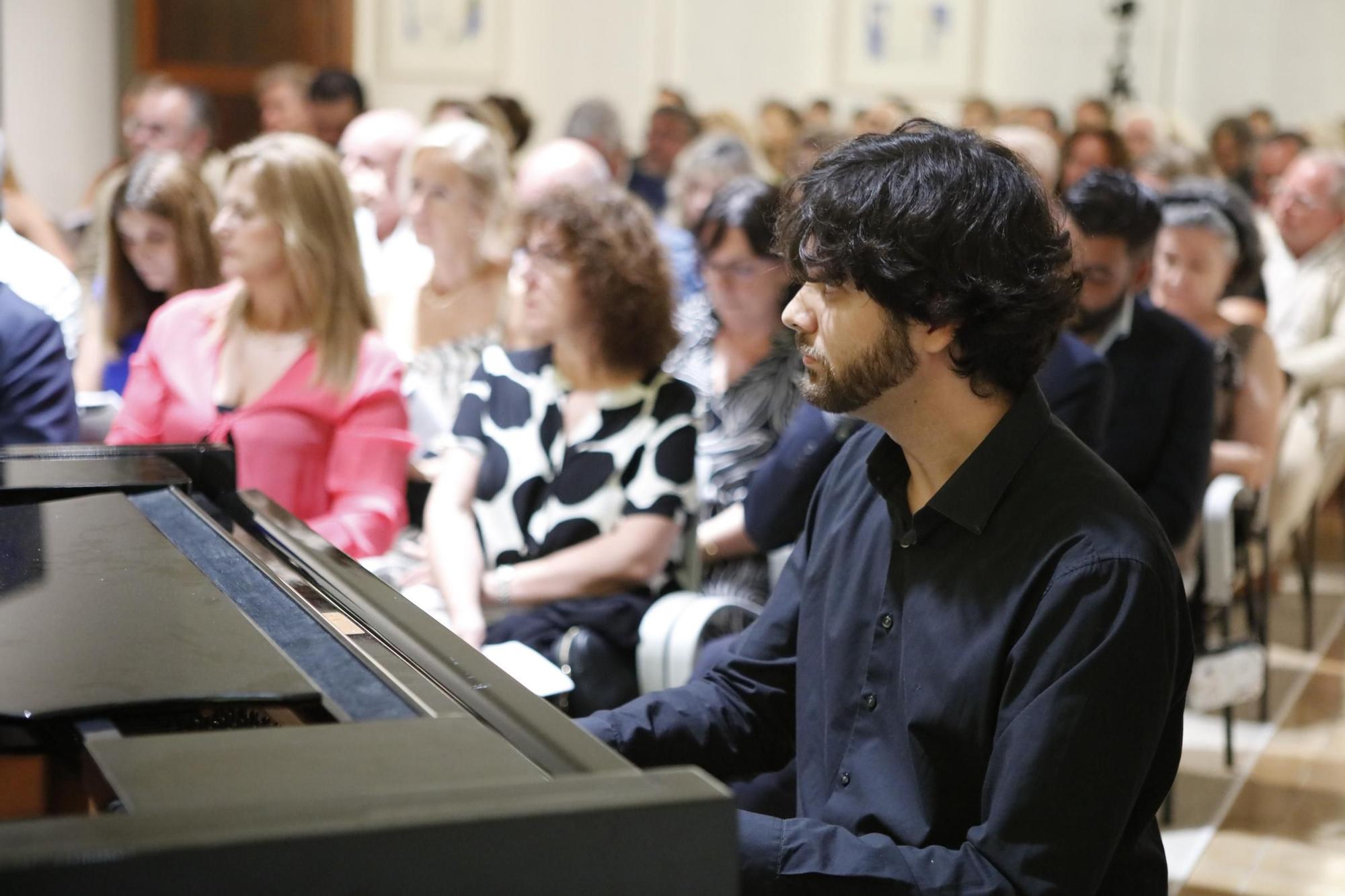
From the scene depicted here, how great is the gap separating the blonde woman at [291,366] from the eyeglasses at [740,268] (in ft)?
2.33

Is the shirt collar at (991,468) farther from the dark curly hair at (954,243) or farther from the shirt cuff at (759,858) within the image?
the shirt cuff at (759,858)

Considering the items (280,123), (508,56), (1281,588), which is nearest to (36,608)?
(1281,588)

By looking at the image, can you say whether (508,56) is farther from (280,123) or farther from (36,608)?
(36,608)

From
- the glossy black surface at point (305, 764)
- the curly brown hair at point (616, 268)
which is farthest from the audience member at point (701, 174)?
the glossy black surface at point (305, 764)

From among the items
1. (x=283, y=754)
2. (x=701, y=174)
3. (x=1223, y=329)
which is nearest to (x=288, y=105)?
(x=701, y=174)

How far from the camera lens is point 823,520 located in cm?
174

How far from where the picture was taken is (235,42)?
9219 millimetres

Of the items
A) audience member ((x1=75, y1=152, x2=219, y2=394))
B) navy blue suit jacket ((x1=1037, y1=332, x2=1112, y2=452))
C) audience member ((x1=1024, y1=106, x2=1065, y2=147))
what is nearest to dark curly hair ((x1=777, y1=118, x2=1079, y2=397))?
navy blue suit jacket ((x1=1037, y1=332, x2=1112, y2=452))

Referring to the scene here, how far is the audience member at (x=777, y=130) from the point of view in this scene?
969 cm

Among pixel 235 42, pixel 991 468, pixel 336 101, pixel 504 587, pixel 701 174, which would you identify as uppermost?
pixel 235 42

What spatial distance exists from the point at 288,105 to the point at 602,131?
150 centimetres

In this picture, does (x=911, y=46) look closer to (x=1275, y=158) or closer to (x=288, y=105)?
(x=1275, y=158)

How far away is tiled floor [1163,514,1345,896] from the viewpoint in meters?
3.18

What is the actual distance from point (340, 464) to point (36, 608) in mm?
1863
